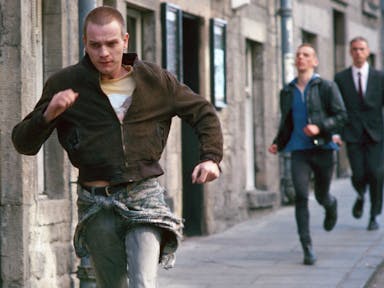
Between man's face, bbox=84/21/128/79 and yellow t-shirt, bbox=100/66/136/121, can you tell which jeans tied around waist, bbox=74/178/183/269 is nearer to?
yellow t-shirt, bbox=100/66/136/121

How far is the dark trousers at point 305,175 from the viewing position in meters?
10.4

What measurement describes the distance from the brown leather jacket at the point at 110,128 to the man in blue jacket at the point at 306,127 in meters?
4.86

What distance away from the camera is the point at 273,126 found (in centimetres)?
1666

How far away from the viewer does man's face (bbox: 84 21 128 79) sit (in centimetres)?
529

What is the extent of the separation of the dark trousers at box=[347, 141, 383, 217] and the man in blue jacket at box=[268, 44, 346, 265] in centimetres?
260

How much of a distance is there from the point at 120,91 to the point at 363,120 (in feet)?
26.4

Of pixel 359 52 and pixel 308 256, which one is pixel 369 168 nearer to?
pixel 359 52

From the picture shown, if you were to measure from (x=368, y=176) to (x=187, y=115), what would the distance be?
790cm

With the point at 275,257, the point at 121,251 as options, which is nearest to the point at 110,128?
the point at 121,251

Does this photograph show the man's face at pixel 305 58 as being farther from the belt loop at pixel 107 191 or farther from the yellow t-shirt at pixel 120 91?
the belt loop at pixel 107 191

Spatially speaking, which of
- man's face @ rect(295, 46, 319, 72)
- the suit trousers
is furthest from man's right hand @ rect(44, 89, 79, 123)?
man's face @ rect(295, 46, 319, 72)

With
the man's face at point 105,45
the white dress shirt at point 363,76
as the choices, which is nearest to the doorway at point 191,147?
the white dress shirt at point 363,76

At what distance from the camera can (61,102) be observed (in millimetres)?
5016

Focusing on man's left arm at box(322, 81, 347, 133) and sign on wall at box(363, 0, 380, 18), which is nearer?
man's left arm at box(322, 81, 347, 133)
